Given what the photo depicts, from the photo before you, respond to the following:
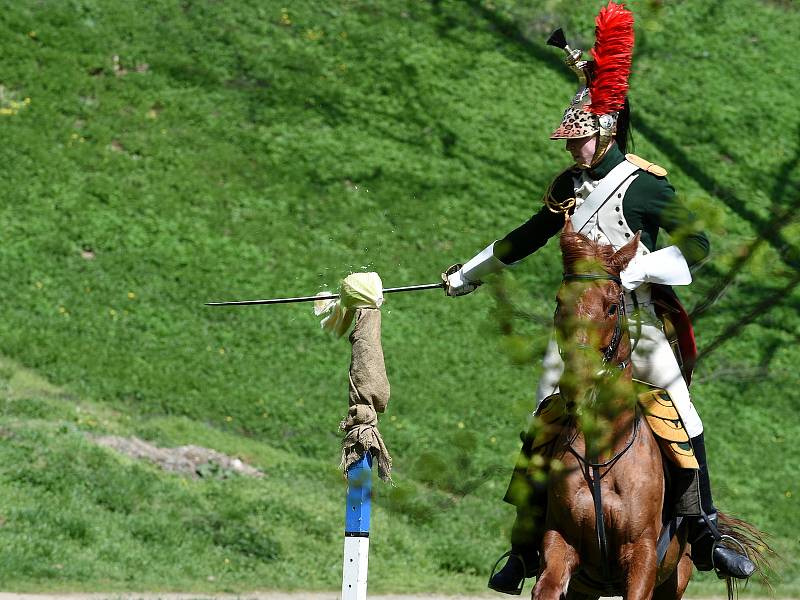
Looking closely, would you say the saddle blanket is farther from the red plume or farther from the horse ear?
the red plume

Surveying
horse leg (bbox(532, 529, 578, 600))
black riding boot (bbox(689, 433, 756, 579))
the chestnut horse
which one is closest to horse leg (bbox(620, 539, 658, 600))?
the chestnut horse

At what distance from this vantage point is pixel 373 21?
21.8 meters

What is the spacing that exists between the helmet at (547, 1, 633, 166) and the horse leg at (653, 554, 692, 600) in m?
2.15

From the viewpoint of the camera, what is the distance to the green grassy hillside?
11.4 metres

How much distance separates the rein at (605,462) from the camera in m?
5.43

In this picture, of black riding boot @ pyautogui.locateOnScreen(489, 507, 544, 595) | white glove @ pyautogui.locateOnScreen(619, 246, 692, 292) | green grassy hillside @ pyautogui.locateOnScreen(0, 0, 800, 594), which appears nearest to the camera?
white glove @ pyautogui.locateOnScreen(619, 246, 692, 292)

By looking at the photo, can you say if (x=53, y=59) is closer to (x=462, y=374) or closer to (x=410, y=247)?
(x=410, y=247)

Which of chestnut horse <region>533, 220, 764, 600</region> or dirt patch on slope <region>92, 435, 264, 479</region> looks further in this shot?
dirt patch on slope <region>92, 435, 264, 479</region>

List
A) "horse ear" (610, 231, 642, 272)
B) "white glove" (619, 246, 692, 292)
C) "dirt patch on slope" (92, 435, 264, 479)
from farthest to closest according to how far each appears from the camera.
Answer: "dirt patch on slope" (92, 435, 264, 479), "white glove" (619, 246, 692, 292), "horse ear" (610, 231, 642, 272)

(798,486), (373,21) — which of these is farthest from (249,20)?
(798,486)

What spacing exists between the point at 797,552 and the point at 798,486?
167 cm

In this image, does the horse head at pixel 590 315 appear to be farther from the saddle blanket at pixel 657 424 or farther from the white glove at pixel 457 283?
the white glove at pixel 457 283

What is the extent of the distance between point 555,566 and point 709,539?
1.20 metres

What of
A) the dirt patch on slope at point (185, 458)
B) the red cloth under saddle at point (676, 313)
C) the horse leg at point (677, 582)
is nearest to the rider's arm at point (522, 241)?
the red cloth under saddle at point (676, 313)
